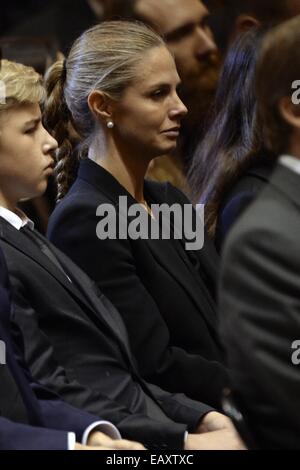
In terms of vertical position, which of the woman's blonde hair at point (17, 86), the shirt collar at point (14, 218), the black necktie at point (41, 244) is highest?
the woman's blonde hair at point (17, 86)

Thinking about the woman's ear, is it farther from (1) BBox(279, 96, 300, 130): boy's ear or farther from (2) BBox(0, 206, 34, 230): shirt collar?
(1) BBox(279, 96, 300, 130): boy's ear

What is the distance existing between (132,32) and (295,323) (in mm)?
1258

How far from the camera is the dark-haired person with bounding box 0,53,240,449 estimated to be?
2.18 meters

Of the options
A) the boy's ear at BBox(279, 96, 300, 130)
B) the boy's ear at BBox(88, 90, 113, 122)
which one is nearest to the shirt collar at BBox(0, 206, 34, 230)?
the boy's ear at BBox(88, 90, 113, 122)

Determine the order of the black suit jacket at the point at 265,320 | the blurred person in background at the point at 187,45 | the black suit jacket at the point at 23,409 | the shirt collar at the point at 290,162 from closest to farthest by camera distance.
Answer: the black suit jacket at the point at 265,320
the shirt collar at the point at 290,162
the black suit jacket at the point at 23,409
the blurred person in background at the point at 187,45

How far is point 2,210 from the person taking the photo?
7.44 ft

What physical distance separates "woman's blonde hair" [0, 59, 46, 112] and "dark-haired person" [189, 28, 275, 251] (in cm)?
51

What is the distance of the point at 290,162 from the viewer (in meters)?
1.62

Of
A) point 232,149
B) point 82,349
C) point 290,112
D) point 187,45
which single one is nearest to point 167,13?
point 187,45

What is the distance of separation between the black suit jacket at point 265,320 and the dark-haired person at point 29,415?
1.54 ft

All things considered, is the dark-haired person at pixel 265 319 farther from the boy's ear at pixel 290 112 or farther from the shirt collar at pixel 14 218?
the shirt collar at pixel 14 218

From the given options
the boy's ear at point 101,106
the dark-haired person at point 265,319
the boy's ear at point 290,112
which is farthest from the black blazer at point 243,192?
the dark-haired person at point 265,319

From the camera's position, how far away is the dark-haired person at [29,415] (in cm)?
187
